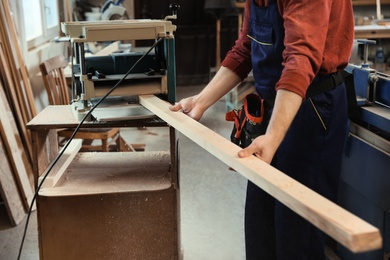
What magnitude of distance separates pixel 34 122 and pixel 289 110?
3.30ft

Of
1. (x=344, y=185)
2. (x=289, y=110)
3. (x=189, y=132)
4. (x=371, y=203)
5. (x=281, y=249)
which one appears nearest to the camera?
(x=289, y=110)

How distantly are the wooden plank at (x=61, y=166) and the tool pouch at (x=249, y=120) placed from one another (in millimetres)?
683

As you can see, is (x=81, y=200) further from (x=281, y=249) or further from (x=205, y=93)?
(x=281, y=249)

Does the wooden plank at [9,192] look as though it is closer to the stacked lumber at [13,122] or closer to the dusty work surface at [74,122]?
the stacked lumber at [13,122]

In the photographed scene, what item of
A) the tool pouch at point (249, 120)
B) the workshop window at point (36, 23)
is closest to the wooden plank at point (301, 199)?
the tool pouch at point (249, 120)

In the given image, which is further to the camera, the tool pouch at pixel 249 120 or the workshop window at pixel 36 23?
the workshop window at pixel 36 23

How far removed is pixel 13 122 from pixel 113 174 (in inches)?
53.5

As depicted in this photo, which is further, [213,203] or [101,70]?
[213,203]

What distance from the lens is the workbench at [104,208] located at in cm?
191

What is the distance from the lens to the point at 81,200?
192 cm

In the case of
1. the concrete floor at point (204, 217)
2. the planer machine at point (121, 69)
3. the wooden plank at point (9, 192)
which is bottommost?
the concrete floor at point (204, 217)

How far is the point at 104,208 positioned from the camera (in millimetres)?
1942

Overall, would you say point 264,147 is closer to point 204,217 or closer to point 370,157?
point 370,157

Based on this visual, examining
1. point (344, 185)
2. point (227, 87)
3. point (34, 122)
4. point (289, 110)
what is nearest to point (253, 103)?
point (227, 87)
